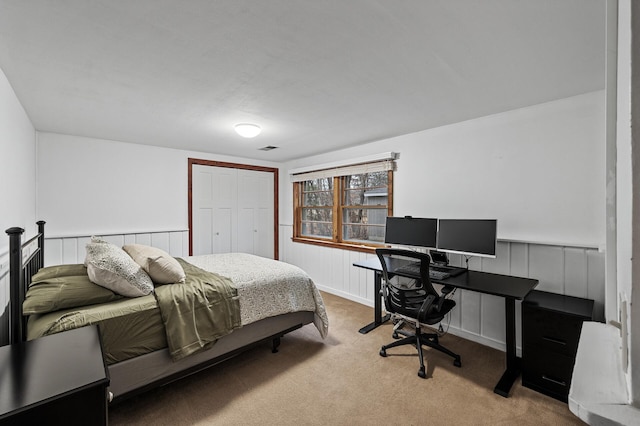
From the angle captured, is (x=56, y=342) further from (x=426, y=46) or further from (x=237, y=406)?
(x=426, y=46)

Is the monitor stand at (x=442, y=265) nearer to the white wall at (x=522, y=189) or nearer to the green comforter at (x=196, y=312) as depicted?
the white wall at (x=522, y=189)

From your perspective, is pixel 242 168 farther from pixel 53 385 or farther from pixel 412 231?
pixel 53 385

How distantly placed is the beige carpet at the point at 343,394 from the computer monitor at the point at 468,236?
0.98 m

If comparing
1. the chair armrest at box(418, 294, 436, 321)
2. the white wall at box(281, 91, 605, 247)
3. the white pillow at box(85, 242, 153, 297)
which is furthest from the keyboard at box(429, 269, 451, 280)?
the white pillow at box(85, 242, 153, 297)

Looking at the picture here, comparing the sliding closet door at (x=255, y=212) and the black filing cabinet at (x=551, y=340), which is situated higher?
the sliding closet door at (x=255, y=212)

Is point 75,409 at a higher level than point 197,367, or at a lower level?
higher

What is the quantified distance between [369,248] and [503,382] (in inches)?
81.4

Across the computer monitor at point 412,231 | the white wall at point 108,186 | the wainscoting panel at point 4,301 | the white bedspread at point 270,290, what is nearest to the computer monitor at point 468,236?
the computer monitor at point 412,231

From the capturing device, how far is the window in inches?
160

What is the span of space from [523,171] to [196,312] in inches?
121

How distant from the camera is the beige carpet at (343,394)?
1965 millimetres

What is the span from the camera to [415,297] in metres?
2.59

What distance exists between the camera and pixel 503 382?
2287 mm

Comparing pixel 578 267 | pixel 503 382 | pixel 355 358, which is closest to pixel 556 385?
pixel 503 382
